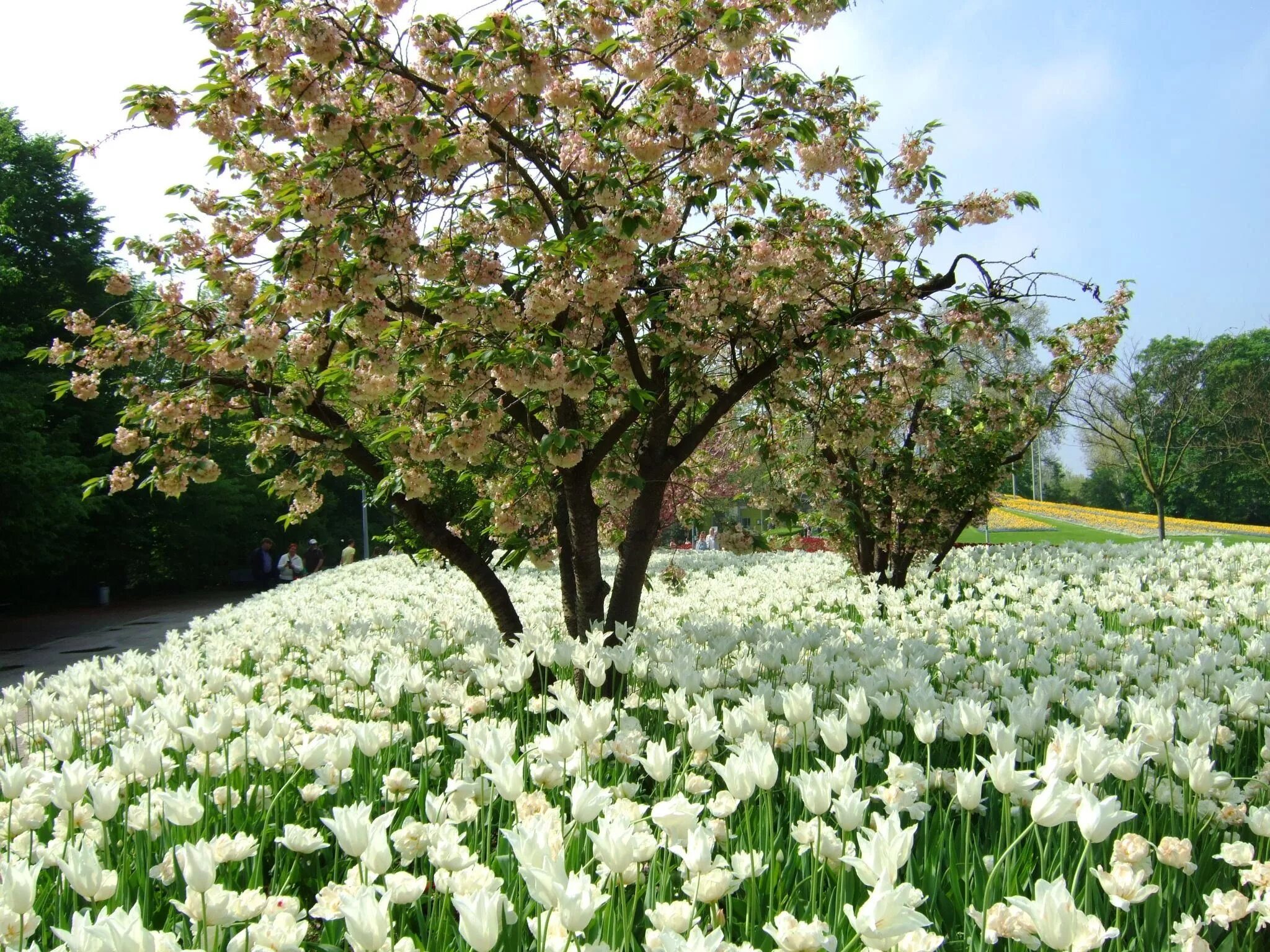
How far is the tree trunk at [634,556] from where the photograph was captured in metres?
5.16

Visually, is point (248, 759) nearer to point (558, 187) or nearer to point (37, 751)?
point (37, 751)

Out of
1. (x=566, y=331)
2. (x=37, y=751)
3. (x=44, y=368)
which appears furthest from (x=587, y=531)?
(x=44, y=368)

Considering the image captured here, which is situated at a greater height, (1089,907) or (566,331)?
(566,331)

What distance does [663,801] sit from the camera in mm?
2068

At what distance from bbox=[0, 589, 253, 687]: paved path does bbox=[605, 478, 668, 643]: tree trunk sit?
8614mm

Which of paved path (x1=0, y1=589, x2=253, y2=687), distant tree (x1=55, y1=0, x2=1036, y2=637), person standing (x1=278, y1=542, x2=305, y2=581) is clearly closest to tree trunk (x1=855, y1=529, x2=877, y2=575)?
distant tree (x1=55, y1=0, x2=1036, y2=637)

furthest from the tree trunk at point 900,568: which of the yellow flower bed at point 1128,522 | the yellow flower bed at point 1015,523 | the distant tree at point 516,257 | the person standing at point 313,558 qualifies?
the yellow flower bed at point 1015,523

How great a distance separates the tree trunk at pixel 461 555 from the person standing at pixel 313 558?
16.7 m

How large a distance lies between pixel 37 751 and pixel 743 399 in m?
5.21

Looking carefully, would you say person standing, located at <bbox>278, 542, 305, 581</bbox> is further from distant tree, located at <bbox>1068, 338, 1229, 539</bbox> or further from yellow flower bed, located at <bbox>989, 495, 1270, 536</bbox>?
yellow flower bed, located at <bbox>989, 495, 1270, 536</bbox>

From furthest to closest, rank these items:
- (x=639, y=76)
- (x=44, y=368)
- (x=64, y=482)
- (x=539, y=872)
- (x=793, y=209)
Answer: (x=44, y=368)
(x=64, y=482)
(x=793, y=209)
(x=639, y=76)
(x=539, y=872)

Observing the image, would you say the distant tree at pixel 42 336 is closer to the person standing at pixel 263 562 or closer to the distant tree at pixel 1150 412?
the person standing at pixel 263 562

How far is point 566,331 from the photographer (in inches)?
175

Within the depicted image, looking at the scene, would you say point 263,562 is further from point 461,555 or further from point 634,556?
point 634,556
